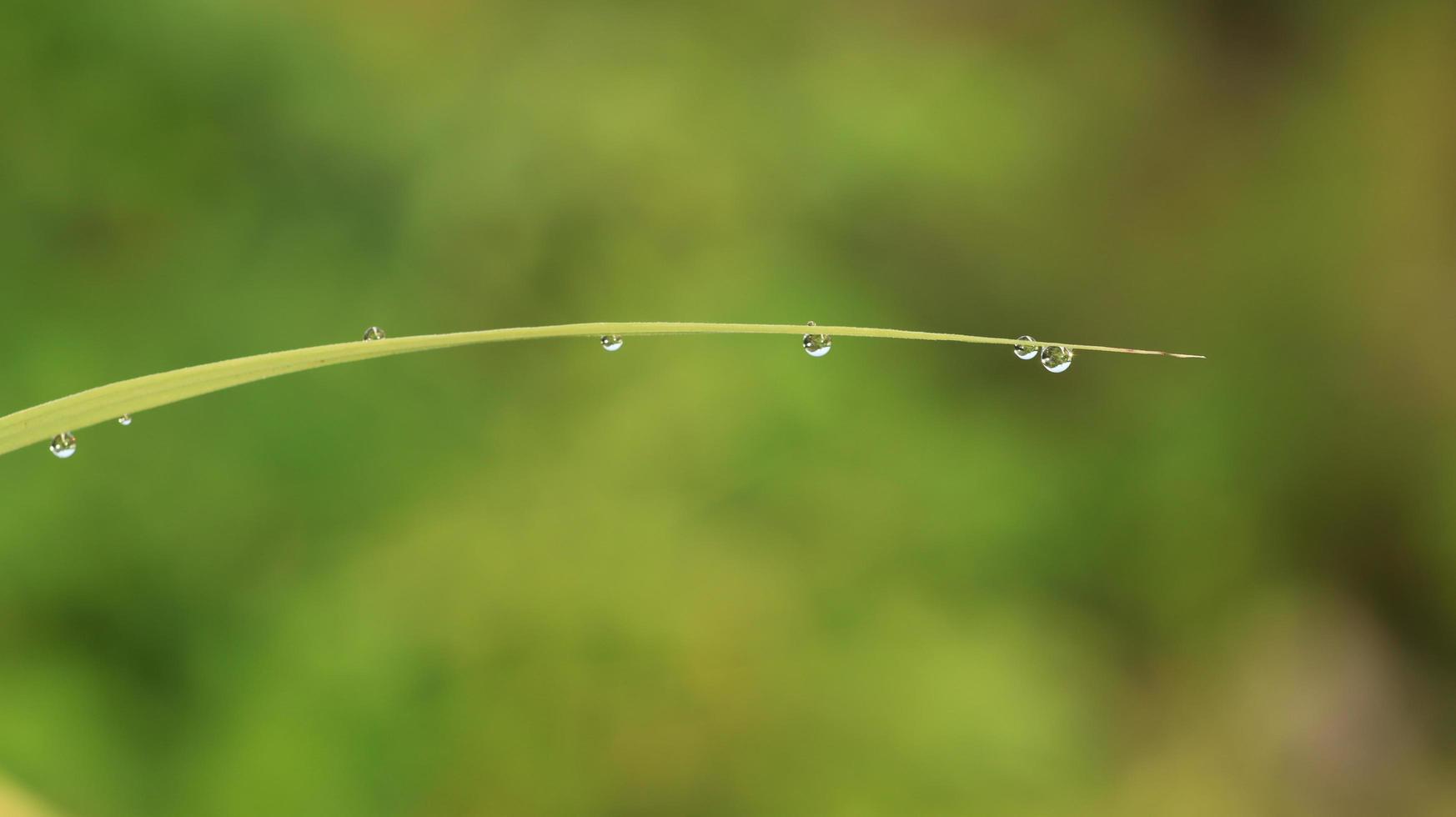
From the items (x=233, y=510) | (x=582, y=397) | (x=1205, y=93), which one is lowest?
(x=233, y=510)

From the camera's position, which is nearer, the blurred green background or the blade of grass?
the blade of grass

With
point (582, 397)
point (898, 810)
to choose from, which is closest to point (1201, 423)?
point (898, 810)

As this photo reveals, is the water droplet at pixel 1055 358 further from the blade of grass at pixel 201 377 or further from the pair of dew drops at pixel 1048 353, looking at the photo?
the blade of grass at pixel 201 377

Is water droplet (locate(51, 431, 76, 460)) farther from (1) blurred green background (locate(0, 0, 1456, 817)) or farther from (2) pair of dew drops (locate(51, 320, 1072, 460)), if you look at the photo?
(1) blurred green background (locate(0, 0, 1456, 817))

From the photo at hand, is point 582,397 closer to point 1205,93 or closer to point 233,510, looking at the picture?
point 233,510

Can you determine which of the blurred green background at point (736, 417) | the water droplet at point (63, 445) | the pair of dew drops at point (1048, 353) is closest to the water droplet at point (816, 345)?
the pair of dew drops at point (1048, 353)

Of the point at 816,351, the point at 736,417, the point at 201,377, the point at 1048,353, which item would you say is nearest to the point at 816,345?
the point at 816,351

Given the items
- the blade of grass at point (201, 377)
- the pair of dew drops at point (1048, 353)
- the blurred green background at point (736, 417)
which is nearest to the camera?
the blade of grass at point (201, 377)

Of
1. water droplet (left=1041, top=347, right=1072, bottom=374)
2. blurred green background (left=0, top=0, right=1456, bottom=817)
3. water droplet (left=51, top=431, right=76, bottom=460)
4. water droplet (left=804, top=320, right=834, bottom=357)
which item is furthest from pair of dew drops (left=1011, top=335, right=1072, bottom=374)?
blurred green background (left=0, top=0, right=1456, bottom=817)
